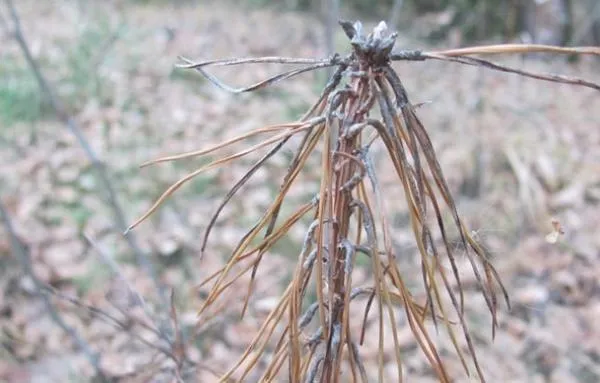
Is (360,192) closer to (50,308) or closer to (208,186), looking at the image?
(50,308)

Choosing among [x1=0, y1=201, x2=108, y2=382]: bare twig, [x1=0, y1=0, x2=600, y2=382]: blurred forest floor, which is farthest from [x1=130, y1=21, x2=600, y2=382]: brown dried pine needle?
[x1=0, y1=0, x2=600, y2=382]: blurred forest floor

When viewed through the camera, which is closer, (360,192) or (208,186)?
(360,192)

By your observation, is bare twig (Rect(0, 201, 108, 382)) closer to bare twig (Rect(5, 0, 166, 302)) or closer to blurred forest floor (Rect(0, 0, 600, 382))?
bare twig (Rect(5, 0, 166, 302))

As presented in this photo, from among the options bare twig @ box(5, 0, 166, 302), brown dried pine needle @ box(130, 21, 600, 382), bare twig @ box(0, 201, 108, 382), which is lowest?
brown dried pine needle @ box(130, 21, 600, 382)

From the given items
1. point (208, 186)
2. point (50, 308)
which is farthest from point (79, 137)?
point (208, 186)

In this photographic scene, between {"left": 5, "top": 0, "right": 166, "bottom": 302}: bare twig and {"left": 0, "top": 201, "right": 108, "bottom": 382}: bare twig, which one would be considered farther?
{"left": 5, "top": 0, "right": 166, "bottom": 302}: bare twig

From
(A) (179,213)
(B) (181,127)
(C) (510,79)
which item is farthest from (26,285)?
(C) (510,79)

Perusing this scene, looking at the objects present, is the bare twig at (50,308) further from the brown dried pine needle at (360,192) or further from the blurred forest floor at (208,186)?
the brown dried pine needle at (360,192)

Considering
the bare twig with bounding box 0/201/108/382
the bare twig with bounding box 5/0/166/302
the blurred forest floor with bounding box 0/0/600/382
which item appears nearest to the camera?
the bare twig with bounding box 0/201/108/382

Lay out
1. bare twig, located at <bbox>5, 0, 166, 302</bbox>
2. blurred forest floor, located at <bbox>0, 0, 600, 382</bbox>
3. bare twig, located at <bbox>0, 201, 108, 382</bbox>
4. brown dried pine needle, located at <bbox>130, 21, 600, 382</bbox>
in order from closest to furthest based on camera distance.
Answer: brown dried pine needle, located at <bbox>130, 21, 600, 382</bbox> → bare twig, located at <bbox>0, 201, 108, 382</bbox> → bare twig, located at <bbox>5, 0, 166, 302</bbox> → blurred forest floor, located at <bbox>0, 0, 600, 382</bbox>

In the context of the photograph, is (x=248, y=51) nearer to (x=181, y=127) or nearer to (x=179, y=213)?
(x=181, y=127)
